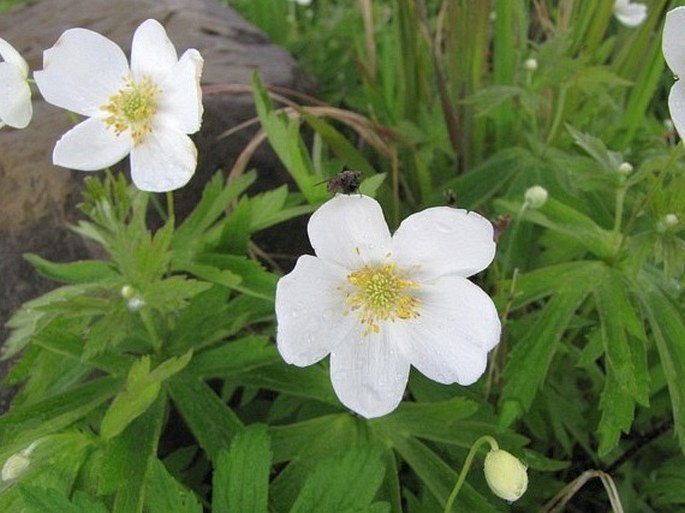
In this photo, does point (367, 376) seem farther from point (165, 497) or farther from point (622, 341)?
point (622, 341)

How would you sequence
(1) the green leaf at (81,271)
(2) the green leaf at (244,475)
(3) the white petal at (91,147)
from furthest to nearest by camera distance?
(1) the green leaf at (81,271) < (3) the white petal at (91,147) < (2) the green leaf at (244,475)

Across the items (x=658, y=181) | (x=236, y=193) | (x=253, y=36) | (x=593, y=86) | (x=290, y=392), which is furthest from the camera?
(x=253, y=36)

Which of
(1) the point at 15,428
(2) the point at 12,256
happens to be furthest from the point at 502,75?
(1) the point at 15,428

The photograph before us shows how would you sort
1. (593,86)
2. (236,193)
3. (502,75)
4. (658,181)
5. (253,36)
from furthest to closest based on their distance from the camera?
(253,36) → (502,75) → (593,86) → (236,193) → (658,181)

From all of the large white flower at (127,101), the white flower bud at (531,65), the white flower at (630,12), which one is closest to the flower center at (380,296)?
the large white flower at (127,101)

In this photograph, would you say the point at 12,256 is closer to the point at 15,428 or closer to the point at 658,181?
the point at 15,428

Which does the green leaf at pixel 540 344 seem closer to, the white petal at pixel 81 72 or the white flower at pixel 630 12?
the white petal at pixel 81 72
